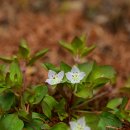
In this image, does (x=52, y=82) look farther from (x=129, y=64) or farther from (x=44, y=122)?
(x=129, y=64)

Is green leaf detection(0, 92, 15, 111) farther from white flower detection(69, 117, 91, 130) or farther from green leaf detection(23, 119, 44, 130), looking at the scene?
white flower detection(69, 117, 91, 130)

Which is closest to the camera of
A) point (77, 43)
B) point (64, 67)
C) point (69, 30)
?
point (64, 67)

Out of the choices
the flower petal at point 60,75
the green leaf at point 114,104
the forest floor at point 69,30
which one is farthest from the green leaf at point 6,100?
the forest floor at point 69,30

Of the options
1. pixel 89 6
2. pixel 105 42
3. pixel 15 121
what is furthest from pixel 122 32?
pixel 15 121

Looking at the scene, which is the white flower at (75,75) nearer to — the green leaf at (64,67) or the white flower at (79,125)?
the green leaf at (64,67)

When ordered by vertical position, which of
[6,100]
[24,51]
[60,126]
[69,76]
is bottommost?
[60,126]

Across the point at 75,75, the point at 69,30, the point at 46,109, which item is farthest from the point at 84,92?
the point at 69,30

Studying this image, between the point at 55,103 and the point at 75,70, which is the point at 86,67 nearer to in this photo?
the point at 75,70

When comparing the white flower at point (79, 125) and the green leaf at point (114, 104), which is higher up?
the green leaf at point (114, 104)

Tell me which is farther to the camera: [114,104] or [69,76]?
[114,104]
